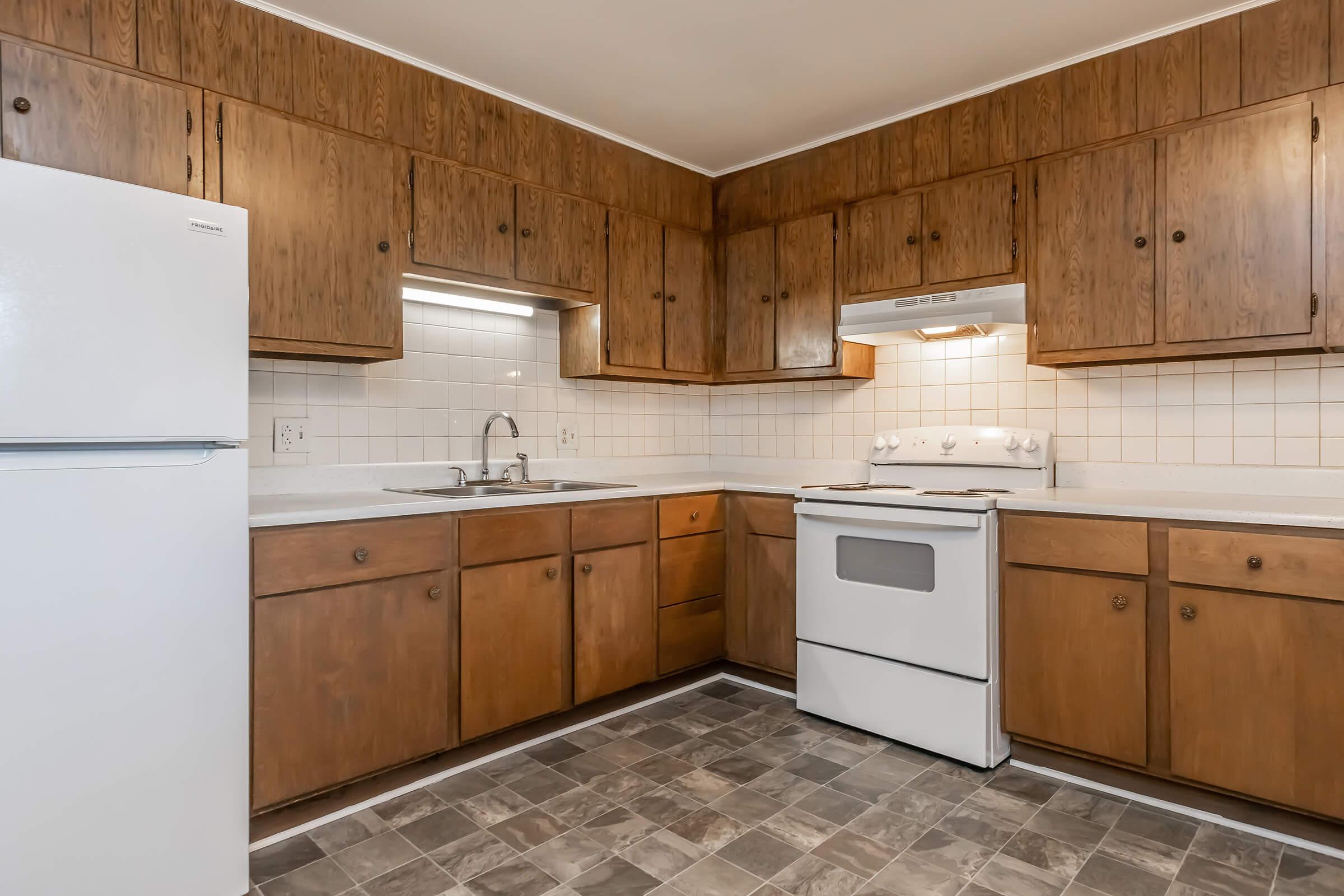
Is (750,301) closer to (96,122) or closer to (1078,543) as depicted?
(1078,543)

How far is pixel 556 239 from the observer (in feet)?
10.4

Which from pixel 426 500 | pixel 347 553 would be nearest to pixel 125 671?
pixel 347 553

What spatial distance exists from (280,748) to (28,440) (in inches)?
40.9

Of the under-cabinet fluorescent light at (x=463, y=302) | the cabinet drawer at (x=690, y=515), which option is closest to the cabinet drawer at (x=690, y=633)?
the cabinet drawer at (x=690, y=515)

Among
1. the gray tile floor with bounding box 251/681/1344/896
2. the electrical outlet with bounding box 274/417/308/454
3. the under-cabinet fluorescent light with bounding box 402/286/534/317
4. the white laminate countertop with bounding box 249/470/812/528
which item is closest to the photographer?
the gray tile floor with bounding box 251/681/1344/896

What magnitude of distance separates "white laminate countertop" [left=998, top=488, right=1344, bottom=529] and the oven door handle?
14cm

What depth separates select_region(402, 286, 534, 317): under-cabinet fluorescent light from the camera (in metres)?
2.95

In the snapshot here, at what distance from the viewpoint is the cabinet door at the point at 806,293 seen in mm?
3441

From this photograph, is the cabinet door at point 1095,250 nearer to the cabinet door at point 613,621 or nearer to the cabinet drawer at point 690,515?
the cabinet drawer at point 690,515

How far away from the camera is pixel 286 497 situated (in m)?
2.53

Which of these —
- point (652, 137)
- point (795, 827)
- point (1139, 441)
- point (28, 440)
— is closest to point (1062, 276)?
point (1139, 441)

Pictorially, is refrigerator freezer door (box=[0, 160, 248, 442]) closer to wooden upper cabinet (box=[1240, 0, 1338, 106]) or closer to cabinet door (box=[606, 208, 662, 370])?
cabinet door (box=[606, 208, 662, 370])

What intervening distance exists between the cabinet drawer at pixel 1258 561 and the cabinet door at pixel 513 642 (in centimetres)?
195

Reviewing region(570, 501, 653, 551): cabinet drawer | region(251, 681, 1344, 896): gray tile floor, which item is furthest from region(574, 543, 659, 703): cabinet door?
region(251, 681, 1344, 896): gray tile floor
